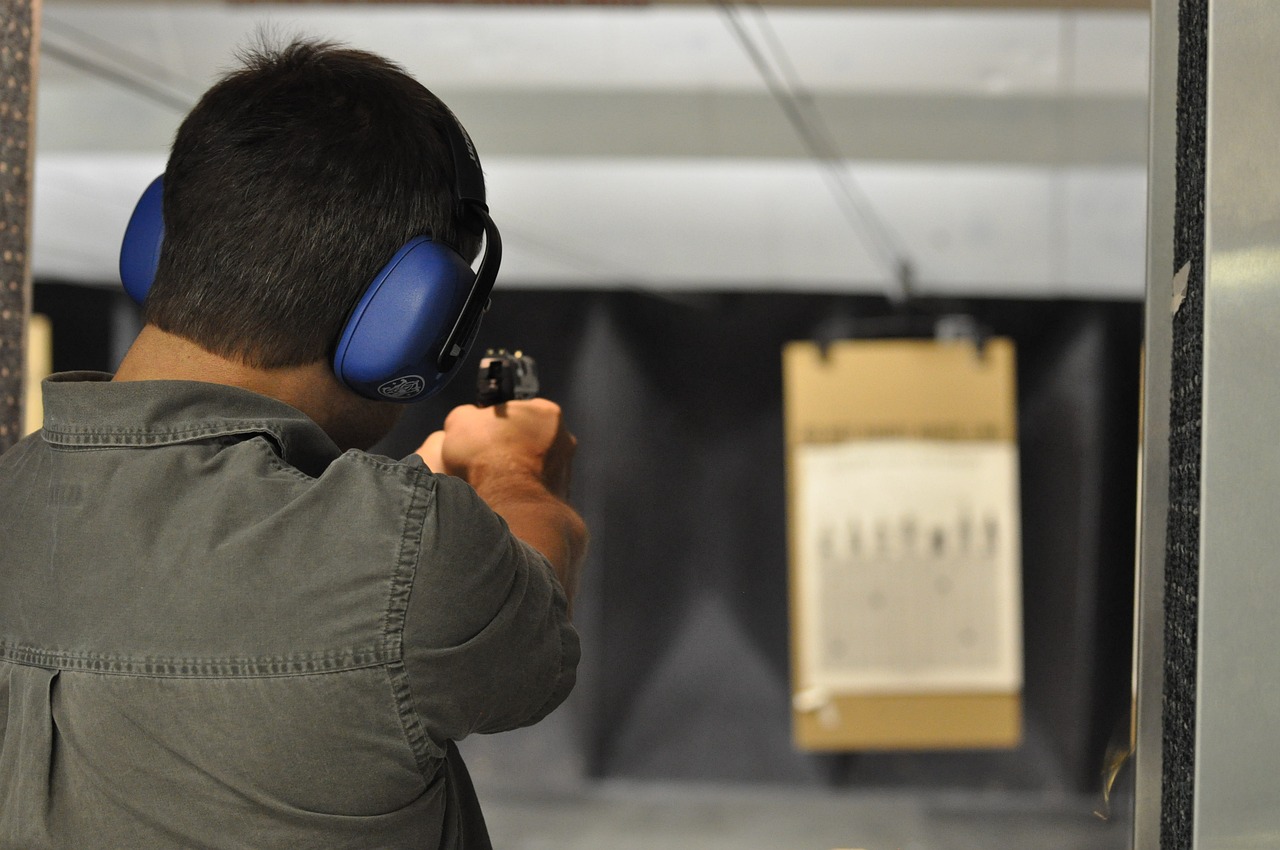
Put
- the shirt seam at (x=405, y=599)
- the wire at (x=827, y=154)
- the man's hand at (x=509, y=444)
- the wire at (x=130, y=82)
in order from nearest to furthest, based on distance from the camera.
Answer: the shirt seam at (x=405, y=599), the man's hand at (x=509, y=444), the wire at (x=130, y=82), the wire at (x=827, y=154)

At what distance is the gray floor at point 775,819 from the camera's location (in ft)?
12.5

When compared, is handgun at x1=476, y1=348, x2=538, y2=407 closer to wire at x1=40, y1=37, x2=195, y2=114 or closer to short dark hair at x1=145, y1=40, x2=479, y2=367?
short dark hair at x1=145, y1=40, x2=479, y2=367

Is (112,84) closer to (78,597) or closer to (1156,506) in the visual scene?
(78,597)

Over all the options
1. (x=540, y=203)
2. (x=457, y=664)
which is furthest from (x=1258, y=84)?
(x=540, y=203)

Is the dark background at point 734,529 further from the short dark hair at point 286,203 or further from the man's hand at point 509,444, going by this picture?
the short dark hair at point 286,203

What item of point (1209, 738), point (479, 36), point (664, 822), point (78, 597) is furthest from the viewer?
point (664, 822)

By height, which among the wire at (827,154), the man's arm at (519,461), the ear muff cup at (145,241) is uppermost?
the wire at (827,154)

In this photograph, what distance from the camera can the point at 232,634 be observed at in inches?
21.7

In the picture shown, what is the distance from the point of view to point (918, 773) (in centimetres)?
405

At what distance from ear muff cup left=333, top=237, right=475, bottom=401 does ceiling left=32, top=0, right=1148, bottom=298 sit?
3.03 meters

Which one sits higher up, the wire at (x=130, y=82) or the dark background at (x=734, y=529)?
the wire at (x=130, y=82)

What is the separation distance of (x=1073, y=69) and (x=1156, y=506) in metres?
3.66

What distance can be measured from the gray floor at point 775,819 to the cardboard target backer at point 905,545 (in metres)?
0.26

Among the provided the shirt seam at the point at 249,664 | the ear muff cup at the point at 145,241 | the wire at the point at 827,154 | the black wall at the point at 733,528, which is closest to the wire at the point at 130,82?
the black wall at the point at 733,528
